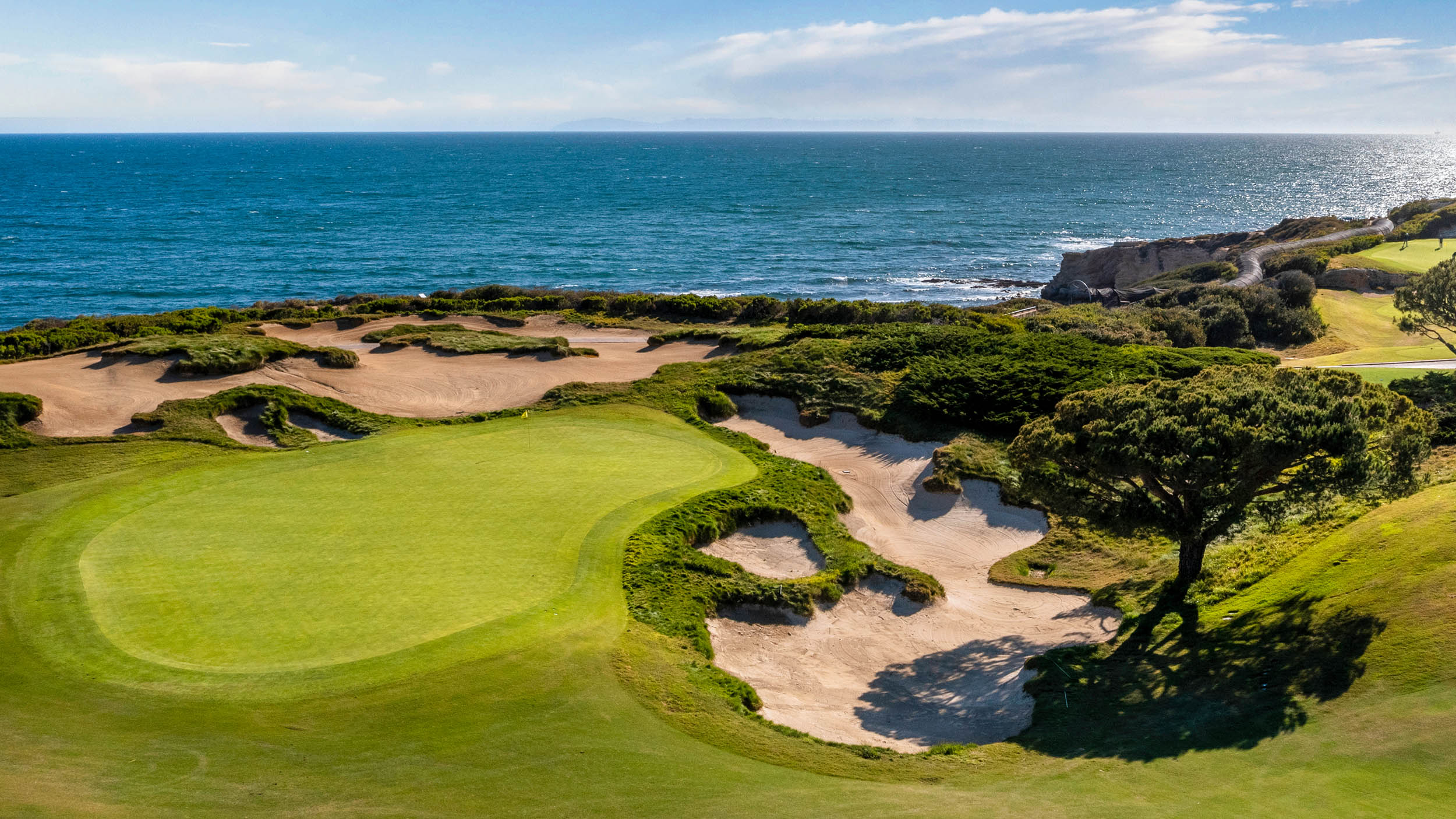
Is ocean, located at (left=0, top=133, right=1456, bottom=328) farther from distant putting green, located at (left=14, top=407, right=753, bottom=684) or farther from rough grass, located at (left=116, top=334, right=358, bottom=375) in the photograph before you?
distant putting green, located at (left=14, top=407, right=753, bottom=684)

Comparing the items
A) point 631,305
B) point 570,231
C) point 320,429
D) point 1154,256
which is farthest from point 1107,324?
point 570,231

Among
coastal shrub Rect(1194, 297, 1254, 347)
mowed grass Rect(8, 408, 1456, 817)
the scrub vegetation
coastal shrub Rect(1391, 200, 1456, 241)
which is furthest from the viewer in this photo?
coastal shrub Rect(1391, 200, 1456, 241)

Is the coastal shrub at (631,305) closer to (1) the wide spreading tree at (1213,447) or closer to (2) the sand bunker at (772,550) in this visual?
(2) the sand bunker at (772,550)

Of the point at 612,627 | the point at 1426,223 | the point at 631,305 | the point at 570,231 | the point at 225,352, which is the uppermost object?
the point at 570,231

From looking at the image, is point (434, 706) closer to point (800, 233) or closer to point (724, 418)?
point (724, 418)

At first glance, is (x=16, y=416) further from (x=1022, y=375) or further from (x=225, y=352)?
(x=1022, y=375)

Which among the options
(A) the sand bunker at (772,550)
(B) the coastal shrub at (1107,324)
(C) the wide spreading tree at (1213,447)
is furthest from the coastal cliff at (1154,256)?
(C) the wide spreading tree at (1213,447)

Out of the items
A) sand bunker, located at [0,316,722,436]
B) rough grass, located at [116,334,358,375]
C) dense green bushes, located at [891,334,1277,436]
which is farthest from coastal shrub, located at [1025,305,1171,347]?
rough grass, located at [116,334,358,375]

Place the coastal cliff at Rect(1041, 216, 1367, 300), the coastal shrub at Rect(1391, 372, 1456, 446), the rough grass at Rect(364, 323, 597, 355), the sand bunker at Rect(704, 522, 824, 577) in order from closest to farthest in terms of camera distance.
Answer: the sand bunker at Rect(704, 522, 824, 577), the coastal shrub at Rect(1391, 372, 1456, 446), the rough grass at Rect(364, 323, 597, 355), the coastal cliff at Rect(1041, 216, 1367, 300)
